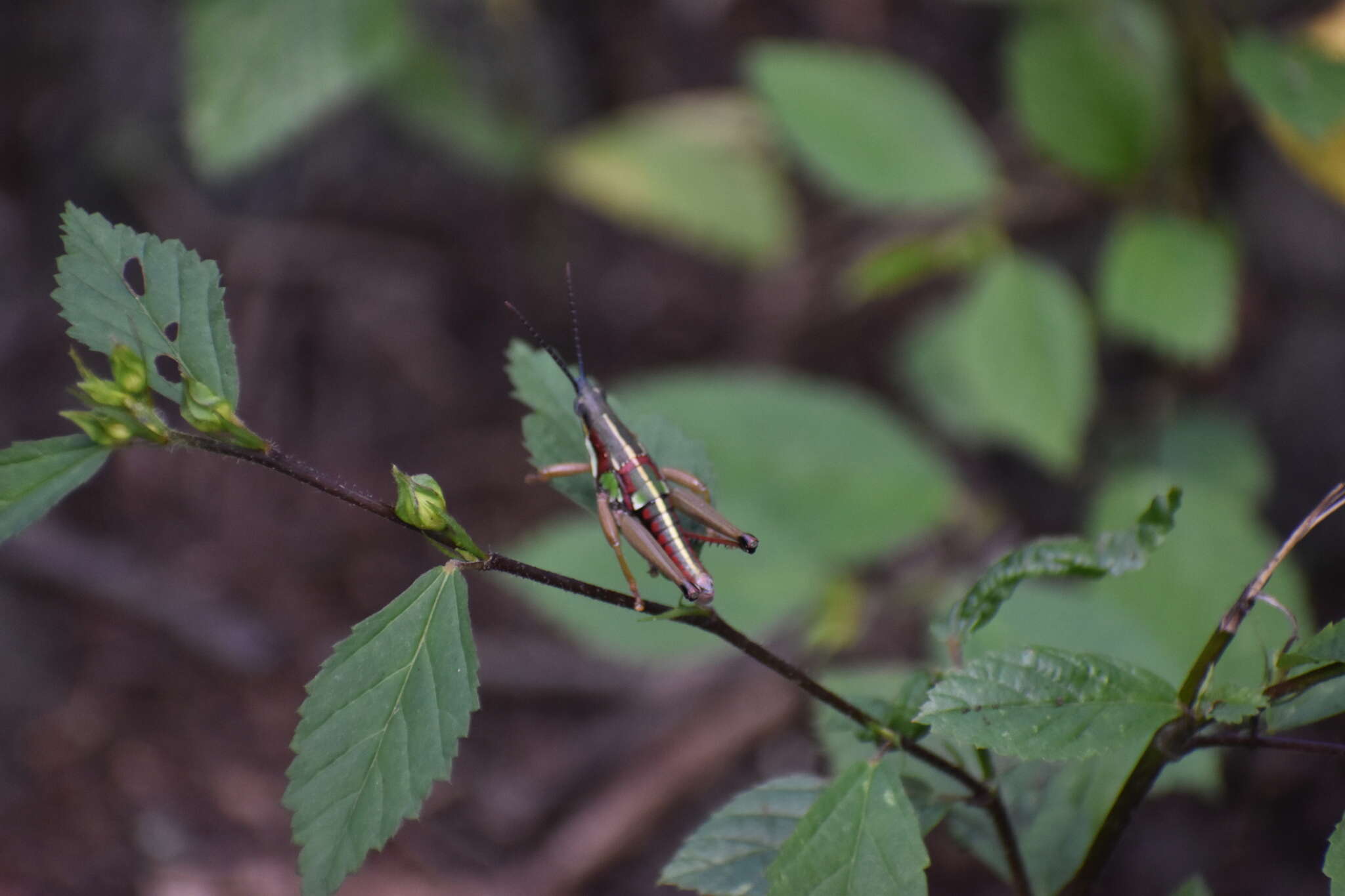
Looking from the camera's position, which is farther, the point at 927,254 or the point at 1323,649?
the point at 927,254

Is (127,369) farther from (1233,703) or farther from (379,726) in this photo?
(1233,703)

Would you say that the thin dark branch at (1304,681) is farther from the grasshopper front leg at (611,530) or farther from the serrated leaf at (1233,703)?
the grasshopper front leg at (611,530)

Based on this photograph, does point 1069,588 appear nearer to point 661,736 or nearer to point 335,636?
point 661,736

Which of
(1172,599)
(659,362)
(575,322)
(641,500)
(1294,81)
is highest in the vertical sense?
(1294,81)

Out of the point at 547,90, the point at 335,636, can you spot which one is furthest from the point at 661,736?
the point at 547,90

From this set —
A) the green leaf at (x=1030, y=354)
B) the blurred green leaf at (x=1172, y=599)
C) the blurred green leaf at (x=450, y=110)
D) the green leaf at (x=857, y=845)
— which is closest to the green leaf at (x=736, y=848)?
the green leaf at (x=857, y=845)

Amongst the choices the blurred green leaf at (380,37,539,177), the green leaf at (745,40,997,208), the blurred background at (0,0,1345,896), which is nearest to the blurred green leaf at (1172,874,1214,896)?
the blurred background at (0,0,1345,896)

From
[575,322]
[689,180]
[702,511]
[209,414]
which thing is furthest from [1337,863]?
[689,180]
